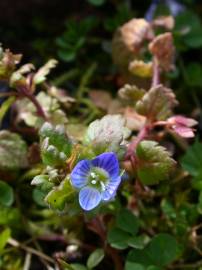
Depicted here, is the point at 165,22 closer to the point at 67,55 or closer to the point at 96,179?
the point at 67,55

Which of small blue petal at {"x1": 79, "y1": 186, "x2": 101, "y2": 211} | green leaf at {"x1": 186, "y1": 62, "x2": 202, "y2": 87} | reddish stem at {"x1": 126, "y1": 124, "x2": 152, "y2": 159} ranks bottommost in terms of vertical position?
green leaf at {"x1": 186, "y1": 62, "x2": 202, "y2": 87}

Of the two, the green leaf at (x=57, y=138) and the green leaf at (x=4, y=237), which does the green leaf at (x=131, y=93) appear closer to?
the green leaf at (x=57, y=138)

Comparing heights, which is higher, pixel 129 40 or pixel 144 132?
pixel 129 40

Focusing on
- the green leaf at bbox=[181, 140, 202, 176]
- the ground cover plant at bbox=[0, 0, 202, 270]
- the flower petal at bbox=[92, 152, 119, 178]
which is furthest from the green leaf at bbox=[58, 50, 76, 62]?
the flower petal at bbox=[92, 152, 119, 178]

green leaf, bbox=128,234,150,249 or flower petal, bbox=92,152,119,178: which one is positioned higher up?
flower petal, bbox=92,152,119,178

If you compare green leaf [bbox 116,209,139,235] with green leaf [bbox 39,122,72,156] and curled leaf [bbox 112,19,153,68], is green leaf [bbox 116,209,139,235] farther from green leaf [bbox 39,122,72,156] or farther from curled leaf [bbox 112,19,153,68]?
curled leaf [bbox 112,19,153,68]

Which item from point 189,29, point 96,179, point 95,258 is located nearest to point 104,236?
point 95,258

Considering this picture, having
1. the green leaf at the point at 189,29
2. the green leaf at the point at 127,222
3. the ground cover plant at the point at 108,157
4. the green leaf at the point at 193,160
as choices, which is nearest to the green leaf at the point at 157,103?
the ground cover plant at the point at 108,157
